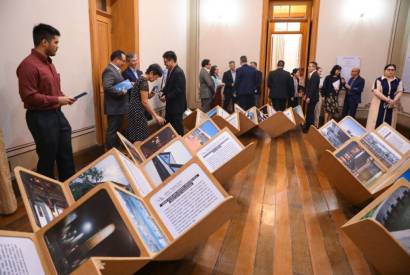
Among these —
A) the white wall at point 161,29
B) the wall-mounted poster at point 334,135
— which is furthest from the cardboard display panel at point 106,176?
the white wall at point 161,29

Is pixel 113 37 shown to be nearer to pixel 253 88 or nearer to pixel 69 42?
pixel 69 42

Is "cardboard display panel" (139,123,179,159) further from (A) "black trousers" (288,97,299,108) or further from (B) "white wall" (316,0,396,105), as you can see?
(B) "white wall" (316,0,396,105)

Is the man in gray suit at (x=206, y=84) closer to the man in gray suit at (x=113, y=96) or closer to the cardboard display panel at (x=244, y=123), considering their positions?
the cardboard display panel at (x=244, y=123)

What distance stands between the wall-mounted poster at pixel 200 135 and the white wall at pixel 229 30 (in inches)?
222

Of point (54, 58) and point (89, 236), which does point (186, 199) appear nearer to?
point (89, 236)

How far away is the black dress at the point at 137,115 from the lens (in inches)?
133

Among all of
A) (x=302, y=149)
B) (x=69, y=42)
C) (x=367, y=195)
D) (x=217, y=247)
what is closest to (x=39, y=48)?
(x=69, y=42)

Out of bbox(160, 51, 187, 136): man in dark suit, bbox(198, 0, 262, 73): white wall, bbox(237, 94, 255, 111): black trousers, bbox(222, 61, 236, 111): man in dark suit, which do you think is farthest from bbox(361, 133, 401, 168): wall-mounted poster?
bbox(198, 0, 262, 73): white wall

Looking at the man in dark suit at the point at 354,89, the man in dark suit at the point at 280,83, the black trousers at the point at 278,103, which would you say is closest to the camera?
the man in dark suit at the point at 280,83

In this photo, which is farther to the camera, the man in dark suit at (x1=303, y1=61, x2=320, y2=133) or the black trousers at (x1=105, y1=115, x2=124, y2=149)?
the man in dark suit at (x1=303, y1=61, x2=320, y2=133)

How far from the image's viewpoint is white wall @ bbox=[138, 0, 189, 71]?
5.92 m

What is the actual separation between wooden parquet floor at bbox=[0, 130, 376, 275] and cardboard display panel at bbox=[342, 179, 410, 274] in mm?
424

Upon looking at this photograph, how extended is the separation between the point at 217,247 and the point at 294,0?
25.5 ft

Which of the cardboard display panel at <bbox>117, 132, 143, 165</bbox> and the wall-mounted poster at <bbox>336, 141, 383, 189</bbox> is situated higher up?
the cardboard display panel at <bbox>117, 132, 143, 165</bbox>
